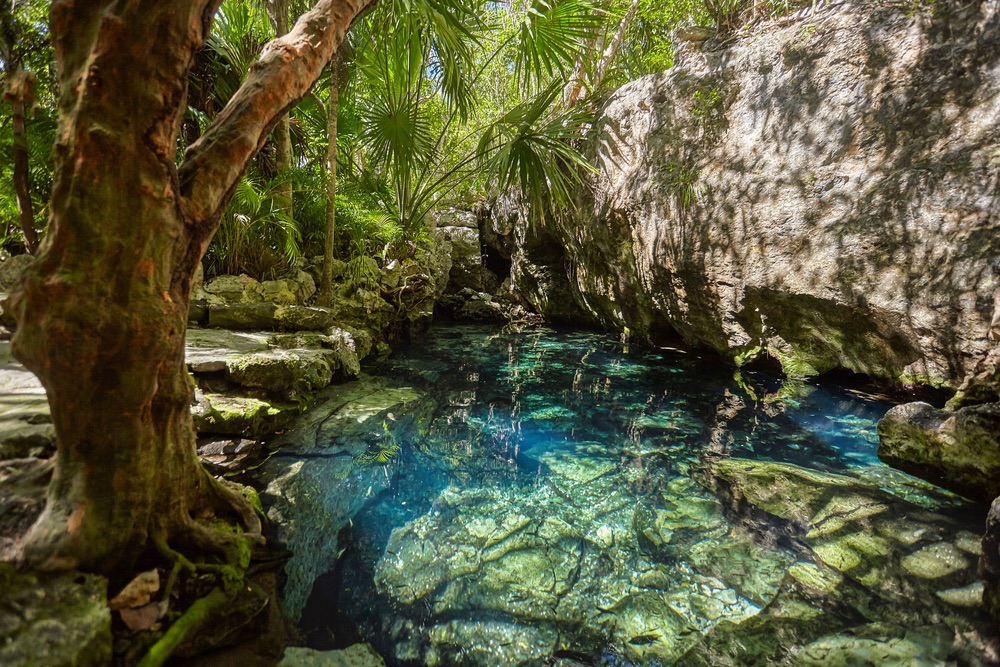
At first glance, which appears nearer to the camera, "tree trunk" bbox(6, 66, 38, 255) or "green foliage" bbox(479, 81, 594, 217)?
"tree trunk" bbox(6, 66, 38, 255)

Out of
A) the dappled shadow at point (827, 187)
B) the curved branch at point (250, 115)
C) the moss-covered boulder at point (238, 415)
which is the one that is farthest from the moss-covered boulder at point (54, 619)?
the dappled shadow at point (827, 187)

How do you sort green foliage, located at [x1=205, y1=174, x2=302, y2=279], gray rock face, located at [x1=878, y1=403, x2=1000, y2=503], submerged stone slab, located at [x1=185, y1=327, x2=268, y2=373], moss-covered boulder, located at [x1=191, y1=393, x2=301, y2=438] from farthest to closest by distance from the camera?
green foliage, located at [x1=205, y1=174, x2=302, y2=279] → submerged stone slab, located at [x1=185, y1=327, x2=268, y2=373] → moss-covered boulder, located at [x1=191, y1=393, x2=301, y2=438] → gray rock face, located at [x1=878, y1=403, x2=1000, y2=503]

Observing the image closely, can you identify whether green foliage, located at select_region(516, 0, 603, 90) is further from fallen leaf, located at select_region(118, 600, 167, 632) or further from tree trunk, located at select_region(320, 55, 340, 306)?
fallen leaf, located at select_region(118, 600, 167, 632)

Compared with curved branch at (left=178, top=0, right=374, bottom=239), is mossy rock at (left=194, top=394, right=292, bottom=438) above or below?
below

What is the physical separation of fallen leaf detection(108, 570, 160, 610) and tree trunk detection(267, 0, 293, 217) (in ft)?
15.6

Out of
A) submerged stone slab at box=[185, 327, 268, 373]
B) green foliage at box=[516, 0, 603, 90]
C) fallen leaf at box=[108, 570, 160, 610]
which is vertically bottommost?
fallen leaf at box=[108, 570, 160, 610]

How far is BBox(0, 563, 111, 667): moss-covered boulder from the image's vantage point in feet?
3.56

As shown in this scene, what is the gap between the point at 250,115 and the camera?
149cm

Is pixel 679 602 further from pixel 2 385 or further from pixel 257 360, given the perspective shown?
pixel 2 385

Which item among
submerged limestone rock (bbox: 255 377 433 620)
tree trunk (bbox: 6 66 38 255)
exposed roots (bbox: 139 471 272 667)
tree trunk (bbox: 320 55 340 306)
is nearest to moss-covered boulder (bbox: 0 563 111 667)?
exposed roots (bbox: 139 471 272 667)

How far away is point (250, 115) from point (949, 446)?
4.27m

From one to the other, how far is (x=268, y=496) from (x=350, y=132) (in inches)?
217

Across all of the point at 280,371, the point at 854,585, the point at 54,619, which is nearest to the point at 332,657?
the point at 54,619

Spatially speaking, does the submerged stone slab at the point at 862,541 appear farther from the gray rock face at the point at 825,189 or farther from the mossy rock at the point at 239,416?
the mossy rock at the point at 239,416
